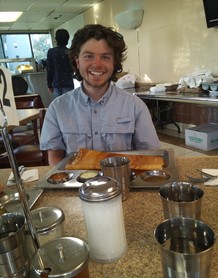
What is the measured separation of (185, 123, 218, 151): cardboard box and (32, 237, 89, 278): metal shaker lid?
3.36 metres

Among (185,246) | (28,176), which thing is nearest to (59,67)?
(28,176)

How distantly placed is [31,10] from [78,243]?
23.0 feet

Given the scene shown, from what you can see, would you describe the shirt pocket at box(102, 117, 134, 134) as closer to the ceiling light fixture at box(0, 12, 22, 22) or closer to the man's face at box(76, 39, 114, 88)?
the man's face at box(76, 39, 114, 88)

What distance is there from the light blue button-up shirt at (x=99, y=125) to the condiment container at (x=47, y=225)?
0.88 meters

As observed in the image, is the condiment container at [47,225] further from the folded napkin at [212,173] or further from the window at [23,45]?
the window at [23,45]

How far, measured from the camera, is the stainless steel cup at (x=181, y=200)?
64cm

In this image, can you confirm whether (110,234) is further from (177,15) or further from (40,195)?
(177,15)

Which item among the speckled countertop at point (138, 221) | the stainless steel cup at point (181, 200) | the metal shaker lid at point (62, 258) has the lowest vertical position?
the speckled countertop at point (138, 221)

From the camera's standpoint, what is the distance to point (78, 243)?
50cm

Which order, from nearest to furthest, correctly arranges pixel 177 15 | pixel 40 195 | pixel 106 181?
pixel 106 181 < pixel 40 195 < pixel 177 15

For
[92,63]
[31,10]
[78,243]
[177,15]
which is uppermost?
[31,10]

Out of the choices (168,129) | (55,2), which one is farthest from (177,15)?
(55,2)

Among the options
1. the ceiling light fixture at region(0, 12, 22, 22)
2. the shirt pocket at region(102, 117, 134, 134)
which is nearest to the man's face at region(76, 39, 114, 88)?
the shirt pocket at region(102, 117, 134, 134)

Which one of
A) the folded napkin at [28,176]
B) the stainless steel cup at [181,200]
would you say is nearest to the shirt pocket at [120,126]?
the folded napkin at [28,176]
